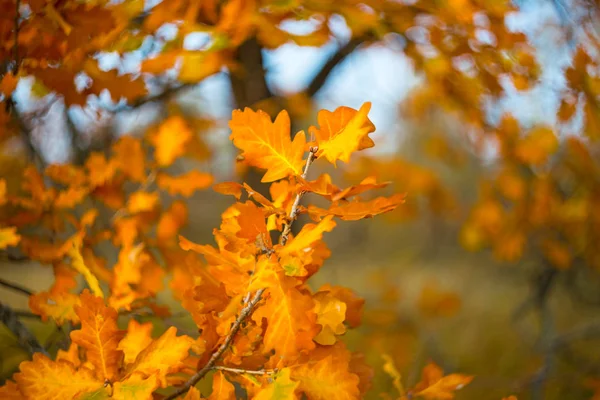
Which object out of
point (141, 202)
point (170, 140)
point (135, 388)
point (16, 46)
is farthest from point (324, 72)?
point (135, 388)

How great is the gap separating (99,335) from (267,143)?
1.01 ft

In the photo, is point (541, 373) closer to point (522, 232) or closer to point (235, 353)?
point (522, 232)

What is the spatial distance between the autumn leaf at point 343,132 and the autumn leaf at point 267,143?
0.03 meters

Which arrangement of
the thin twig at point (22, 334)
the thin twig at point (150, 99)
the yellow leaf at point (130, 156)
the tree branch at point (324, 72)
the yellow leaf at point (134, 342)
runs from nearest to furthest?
the yellow leaf at point (134, 342) → the thin twig at point (22, 334) → the yellow leaf at point (130, 156) → the thin twig at point (150, 99) → the tree branch at point (324, 72)

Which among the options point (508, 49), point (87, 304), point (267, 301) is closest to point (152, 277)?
point (87, 304)

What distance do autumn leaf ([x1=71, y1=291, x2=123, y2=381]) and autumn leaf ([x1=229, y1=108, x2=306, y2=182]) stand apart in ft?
0.83

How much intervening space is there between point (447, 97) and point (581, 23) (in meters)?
0.49

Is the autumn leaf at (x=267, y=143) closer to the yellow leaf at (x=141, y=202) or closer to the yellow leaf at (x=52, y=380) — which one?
the yellow leaf at (x=52, y=380)

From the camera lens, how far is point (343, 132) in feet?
1.96

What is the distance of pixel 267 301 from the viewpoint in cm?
59

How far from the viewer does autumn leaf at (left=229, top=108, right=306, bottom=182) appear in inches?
23.8

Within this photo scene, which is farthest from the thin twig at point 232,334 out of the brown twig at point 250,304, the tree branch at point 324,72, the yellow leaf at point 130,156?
the tree branch at point 324,72

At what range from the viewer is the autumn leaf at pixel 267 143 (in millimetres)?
604

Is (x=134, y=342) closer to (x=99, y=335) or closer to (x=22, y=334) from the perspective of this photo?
(x=99, y=335)
